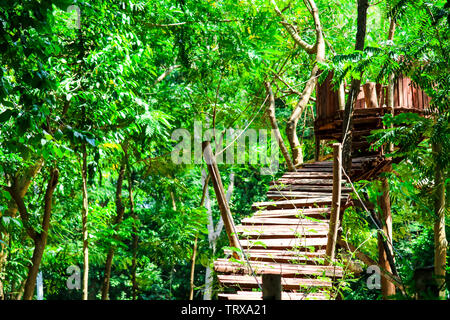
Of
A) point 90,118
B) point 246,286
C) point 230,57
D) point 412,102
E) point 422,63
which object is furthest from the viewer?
point 412,102

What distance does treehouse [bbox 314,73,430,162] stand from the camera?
624 centimetres

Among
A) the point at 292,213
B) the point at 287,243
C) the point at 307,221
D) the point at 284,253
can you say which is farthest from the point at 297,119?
the point at 284,253

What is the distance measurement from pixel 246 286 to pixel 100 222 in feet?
18.9

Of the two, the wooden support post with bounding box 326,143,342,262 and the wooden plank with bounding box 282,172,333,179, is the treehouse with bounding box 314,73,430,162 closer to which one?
the wooden plank with bounding box 282,172,333,179

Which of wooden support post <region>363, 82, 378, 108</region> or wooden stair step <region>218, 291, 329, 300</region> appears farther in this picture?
wooden support post <region>363, 82, 378, 108</region>

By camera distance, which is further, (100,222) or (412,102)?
(100,222)

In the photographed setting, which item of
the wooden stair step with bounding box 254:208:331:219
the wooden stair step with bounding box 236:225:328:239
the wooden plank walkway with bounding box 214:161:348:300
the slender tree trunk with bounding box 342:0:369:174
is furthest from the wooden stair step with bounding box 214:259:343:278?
the slender tree trunk with bounding box 342:0:369:174

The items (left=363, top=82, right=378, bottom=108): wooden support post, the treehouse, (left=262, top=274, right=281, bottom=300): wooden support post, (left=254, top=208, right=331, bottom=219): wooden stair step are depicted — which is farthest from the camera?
(left=363, top=82, right=378, bottom=108): wooden support post

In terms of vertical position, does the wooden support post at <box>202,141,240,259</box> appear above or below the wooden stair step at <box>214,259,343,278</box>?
above

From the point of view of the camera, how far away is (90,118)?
493 centimetres

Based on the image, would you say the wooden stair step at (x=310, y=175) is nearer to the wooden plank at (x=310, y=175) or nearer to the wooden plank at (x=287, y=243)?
the wooden plank at (x=310, y=175)

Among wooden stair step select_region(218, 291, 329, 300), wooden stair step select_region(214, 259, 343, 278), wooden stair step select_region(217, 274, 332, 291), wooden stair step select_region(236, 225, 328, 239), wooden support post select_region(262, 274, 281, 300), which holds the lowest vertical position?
wooden stair step select_region(218, 291, 329, 300)
